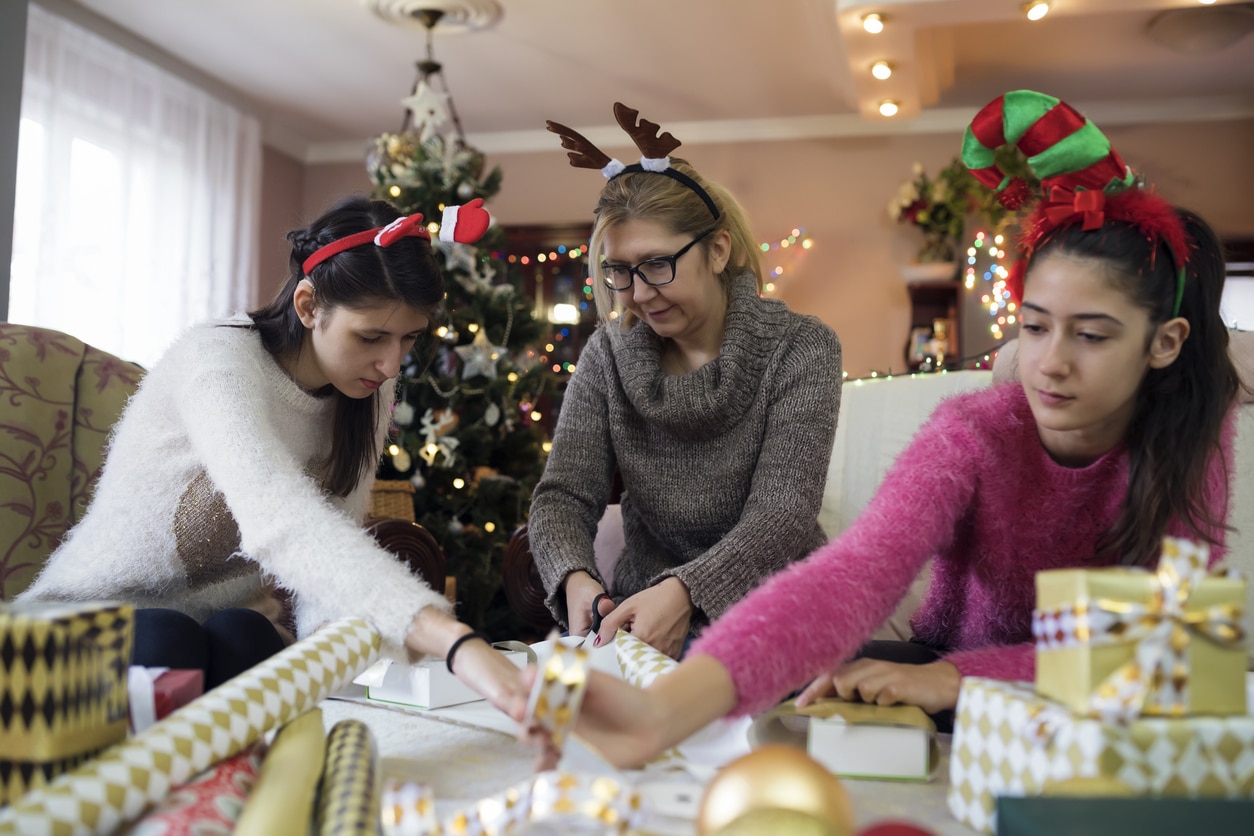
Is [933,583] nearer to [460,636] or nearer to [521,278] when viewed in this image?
[460,636]

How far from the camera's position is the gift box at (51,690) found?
0.53 meters

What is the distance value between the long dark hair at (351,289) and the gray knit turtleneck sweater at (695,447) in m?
0.30

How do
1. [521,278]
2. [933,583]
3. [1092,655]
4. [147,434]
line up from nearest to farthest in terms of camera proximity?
[1092,655]
[933,583]
[147,434]
[521,278]

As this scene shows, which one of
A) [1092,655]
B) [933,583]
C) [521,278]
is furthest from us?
[521,278]

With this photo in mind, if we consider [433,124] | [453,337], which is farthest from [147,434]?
[433,124]

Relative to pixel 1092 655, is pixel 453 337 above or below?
above

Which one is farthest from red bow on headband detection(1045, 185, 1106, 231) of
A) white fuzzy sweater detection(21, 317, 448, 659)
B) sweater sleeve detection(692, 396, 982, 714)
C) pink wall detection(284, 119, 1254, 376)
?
pink wall detection(284, 119, 1254, 376)

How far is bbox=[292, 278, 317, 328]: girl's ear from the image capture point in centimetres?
142

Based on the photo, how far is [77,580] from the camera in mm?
1243

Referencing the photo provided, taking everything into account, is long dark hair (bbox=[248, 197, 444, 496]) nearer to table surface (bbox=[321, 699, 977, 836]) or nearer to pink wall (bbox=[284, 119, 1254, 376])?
table surface (bbox=[321, 699, 977, 836])

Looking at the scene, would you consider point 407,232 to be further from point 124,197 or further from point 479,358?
point 124,197

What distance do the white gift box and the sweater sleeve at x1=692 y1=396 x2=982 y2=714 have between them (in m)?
0.28

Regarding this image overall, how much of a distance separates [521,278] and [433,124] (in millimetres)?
2021

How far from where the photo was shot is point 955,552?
1117mm
